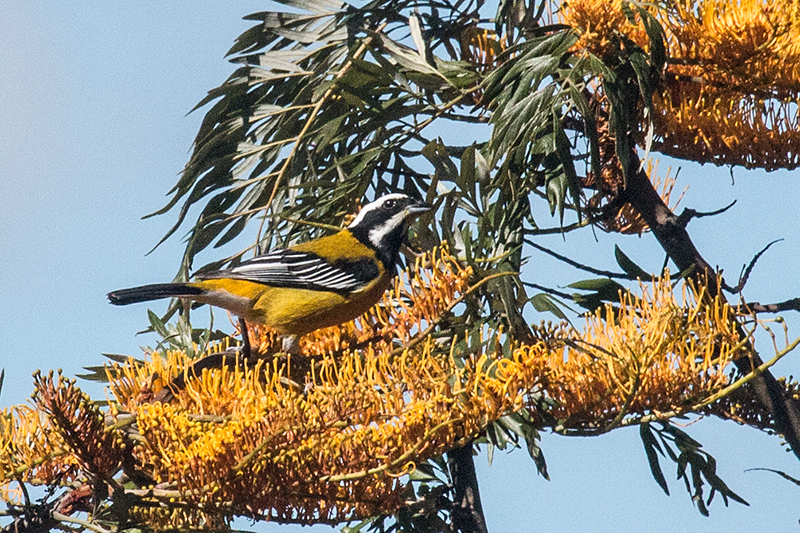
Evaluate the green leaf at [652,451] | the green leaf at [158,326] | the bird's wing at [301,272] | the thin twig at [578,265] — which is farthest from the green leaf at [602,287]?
the green leaf at [158,326]

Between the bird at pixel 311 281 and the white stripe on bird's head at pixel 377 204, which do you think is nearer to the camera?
the bird at pixel 311 281

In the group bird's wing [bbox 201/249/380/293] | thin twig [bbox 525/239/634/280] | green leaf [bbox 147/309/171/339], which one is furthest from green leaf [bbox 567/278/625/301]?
green leaf [bbox 147/309/171/339]

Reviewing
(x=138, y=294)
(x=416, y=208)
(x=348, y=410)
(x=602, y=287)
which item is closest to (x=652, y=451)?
(x=602, y=287)

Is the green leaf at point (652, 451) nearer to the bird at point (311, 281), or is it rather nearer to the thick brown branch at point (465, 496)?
the thick brown branch at point (465, 496)

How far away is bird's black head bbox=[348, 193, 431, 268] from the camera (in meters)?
3.84

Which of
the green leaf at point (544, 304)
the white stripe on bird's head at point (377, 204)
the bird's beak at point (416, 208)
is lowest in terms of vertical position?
the green leaf at point (544, 304)

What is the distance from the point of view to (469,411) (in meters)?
2.70

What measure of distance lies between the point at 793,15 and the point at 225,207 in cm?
210

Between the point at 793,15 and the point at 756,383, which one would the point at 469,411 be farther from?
the point at 793,15

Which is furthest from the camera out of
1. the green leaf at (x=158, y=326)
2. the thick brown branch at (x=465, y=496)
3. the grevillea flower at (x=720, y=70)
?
the green leaf at (x=158, y=326)

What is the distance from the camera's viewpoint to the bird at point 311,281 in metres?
3.50

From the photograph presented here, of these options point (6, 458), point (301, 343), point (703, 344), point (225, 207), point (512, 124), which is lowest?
point (6, 458)

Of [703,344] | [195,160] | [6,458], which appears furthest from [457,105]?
[6,458]

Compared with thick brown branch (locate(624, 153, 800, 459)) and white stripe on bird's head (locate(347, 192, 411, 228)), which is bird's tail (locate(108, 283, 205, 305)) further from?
thick brown branch (locate(624, 153, 800, 459))
